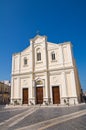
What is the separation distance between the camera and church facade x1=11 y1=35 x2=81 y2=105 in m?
20.7

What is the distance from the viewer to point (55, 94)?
21422 mm

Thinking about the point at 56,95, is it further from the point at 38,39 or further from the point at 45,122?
the point at 45,122

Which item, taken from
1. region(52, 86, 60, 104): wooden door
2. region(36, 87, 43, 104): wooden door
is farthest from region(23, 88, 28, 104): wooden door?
region(52, 86, 60, 104): wooden door

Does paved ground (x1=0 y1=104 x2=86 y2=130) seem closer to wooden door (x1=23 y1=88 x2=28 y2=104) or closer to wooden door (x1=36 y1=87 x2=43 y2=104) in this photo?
wooden door (x1=36 y1=87 x2=43 y2=104)

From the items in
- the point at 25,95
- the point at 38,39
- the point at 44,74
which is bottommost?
the point at 25,95

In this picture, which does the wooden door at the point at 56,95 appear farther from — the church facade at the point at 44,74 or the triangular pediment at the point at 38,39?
the triangular pediment at the point at 38,39

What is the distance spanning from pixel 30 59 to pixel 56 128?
19.9 m

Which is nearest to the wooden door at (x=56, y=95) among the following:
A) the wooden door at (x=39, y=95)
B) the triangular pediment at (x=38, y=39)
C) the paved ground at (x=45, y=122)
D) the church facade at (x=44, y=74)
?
the church facade at (x=44, y=74)

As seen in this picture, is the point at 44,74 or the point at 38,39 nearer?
the point at 44,74

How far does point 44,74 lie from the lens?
896 inches

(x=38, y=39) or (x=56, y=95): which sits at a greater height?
(x=38, y=39)

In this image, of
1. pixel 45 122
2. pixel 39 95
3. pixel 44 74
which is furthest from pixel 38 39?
pixel 45 122

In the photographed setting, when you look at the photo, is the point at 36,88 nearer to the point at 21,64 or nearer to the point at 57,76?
the point at 57,76

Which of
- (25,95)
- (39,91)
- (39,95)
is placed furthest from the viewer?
(25,95)
